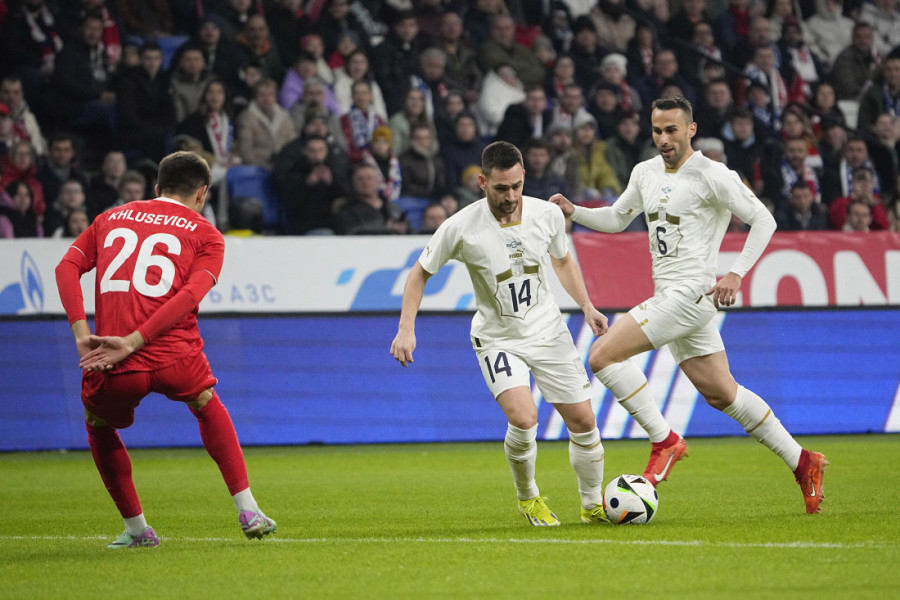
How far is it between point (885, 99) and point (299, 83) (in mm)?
8294

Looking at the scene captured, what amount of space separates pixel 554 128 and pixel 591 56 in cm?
217

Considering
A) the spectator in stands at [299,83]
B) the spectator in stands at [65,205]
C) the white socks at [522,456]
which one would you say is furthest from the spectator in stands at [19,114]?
the white socks at [522,456]

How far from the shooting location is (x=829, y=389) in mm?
12523

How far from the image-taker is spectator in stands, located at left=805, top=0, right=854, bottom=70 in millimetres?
18953

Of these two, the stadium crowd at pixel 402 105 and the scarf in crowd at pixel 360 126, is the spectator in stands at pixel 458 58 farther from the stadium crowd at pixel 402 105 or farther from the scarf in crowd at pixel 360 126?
the scarf in crowd at pixel 360 126

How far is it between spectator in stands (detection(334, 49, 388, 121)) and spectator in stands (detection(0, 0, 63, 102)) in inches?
134

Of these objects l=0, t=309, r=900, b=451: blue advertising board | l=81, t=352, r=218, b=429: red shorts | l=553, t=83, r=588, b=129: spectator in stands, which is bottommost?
l=0, t=309, r=900, b=451: blue advertising board

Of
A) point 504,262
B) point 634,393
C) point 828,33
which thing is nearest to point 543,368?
point 504,262

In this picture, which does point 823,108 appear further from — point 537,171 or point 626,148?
point 537,171

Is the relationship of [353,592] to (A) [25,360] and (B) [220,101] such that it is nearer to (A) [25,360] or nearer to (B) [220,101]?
(A) [25,360]

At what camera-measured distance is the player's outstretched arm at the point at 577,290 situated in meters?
6.91

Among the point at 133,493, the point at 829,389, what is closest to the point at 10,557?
the point at 133,493

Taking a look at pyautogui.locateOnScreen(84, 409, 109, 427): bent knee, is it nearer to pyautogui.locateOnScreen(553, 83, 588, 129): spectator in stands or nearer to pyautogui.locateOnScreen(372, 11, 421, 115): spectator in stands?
pyautogui.locateOnScreen(372, 11, 421, 115): spectator in stands

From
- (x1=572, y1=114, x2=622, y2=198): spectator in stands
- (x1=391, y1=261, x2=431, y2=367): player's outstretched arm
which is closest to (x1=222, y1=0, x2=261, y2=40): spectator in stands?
(x1=572, y1=114, x2=622, y2=198): spectator in stands
